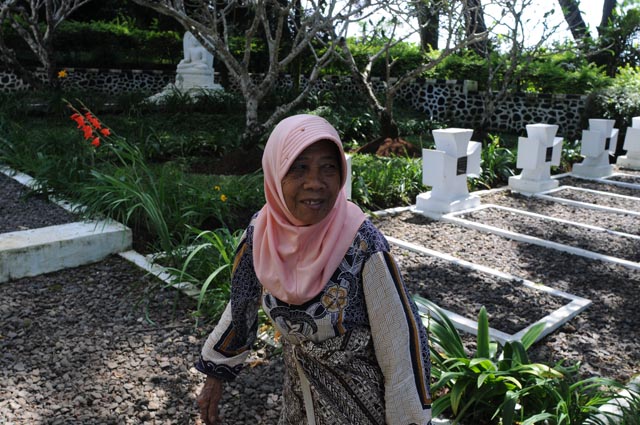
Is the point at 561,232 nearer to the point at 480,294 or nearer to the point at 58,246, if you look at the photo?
the point at 480,294

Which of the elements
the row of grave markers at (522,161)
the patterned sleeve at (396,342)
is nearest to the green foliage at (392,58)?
the row of grave markers at (522,161)

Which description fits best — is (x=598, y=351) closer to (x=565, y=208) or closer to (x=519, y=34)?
(x=565, y=208)

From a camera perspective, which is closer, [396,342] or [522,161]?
[396,342]

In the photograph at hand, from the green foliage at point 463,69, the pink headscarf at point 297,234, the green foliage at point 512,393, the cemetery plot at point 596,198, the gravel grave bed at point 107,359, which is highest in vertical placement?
the green foliage at point 463,69

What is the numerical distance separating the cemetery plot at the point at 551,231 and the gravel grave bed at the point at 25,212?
4.05m

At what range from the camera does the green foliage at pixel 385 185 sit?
6.73 metres

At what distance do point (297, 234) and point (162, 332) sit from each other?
227 cm

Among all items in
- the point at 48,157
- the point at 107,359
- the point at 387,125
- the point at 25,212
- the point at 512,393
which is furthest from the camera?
the point at 387,125

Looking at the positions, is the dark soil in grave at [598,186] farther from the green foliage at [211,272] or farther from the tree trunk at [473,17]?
the green foliage at [211,272]

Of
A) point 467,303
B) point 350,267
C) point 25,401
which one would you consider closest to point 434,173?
point 467,303

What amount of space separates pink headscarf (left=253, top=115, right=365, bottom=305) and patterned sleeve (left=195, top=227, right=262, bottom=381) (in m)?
0.16

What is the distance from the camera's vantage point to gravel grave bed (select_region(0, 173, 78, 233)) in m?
5.07

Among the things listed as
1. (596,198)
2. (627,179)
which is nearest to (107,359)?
(596,198)

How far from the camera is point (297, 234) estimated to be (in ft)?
5.10
